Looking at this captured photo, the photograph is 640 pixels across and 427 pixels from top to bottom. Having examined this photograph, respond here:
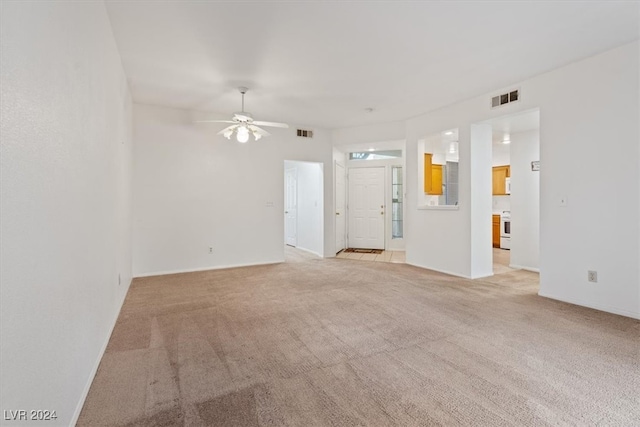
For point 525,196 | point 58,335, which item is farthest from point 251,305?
point 525,196

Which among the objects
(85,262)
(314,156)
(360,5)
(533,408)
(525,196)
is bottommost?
(533,408)

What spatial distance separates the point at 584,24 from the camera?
2.67m

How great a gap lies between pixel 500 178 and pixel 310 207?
489 centimetres

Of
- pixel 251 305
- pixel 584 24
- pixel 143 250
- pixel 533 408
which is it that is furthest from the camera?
pixel 143 250

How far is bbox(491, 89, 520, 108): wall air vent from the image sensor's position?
157 inches

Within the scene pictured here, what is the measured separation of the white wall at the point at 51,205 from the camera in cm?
101

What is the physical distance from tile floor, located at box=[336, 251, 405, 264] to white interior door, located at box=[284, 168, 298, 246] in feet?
5.89

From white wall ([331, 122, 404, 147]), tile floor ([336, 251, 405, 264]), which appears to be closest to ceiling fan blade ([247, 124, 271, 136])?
white wall ([331, 122, 404, 147])

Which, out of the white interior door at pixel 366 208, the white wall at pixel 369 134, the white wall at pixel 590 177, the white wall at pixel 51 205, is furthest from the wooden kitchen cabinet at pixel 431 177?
the white wall at pixel 51 205

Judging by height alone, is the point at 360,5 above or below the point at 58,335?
above

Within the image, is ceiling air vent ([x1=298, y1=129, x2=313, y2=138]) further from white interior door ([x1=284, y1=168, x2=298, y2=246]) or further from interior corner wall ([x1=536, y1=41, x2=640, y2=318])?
interior corner wall ([x1=536, y1=41, x2=640, y2=318])

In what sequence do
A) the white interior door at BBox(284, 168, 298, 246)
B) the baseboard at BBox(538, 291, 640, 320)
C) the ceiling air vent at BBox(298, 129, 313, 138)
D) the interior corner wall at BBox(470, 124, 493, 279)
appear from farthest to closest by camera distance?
the white interior door at BBox(284, 168, 298, 246) < the ceiling air vent at BBox(298, 129, 313, 138) < the interior corner wall at BBox(470, 124, 493, 279) < the baseboard at BBox(538, 291, 640, 320)

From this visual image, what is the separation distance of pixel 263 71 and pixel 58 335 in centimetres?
324

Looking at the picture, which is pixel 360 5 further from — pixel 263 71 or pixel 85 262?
pixel 85 262
